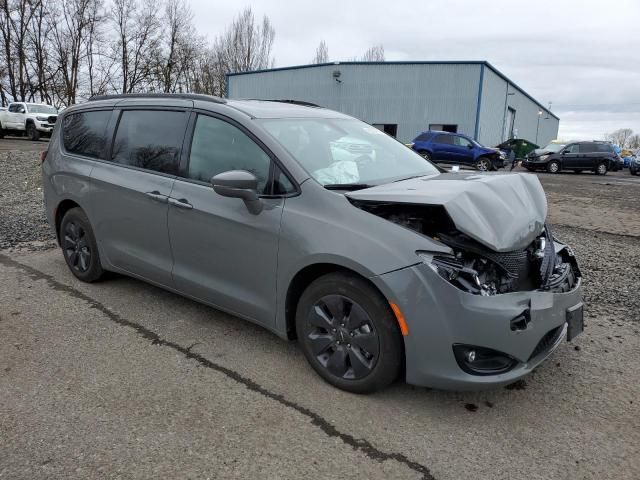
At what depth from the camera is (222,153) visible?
11.5ft

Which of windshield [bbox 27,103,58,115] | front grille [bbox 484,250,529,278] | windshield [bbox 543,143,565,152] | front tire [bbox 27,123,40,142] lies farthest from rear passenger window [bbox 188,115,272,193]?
windshield [bbox 27,103,58,115]

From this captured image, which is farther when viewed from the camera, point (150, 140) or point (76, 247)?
point (76, 247)

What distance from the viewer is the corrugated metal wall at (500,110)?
3198 cm

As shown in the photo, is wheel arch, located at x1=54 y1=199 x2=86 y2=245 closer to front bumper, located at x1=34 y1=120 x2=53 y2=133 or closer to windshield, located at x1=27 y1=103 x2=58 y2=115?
front bumper, located at x1=34 y1=120 x2=53 y2=133

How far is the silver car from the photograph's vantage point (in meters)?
2.62

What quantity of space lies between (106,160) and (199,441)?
2.80 meters

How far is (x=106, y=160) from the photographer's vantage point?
4363 mm

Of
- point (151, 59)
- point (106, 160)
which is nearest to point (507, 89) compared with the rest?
point (151, 59)

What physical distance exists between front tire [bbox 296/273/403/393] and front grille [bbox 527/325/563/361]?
74cm

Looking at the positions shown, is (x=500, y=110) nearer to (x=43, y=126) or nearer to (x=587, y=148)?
(x=587, y=148)

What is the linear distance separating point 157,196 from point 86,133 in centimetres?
145

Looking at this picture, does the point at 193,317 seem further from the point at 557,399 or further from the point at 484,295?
the point at 557,399

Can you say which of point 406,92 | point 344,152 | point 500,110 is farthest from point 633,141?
point 344,152

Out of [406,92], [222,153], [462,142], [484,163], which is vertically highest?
[406,92]
